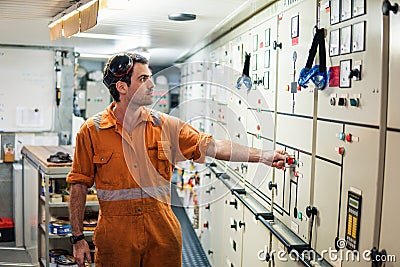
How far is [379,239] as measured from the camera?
196cm

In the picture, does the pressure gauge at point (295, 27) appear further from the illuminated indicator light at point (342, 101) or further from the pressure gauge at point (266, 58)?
the illuminated indicator light at point (342, 101)

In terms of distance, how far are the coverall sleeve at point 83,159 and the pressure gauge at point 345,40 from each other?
1480 mm

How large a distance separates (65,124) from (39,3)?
3.35 m

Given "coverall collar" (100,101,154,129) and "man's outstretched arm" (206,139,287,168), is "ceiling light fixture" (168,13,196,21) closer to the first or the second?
"coverall collar" (100,101,154,129)

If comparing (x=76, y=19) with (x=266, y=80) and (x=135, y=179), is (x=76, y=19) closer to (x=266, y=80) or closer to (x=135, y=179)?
(x=266, y=80)

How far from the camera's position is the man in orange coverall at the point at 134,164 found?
2.79m

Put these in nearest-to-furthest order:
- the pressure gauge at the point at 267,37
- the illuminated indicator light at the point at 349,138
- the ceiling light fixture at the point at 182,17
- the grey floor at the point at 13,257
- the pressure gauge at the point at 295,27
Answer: the illuminated indicator light at the point at 349,138
the pressure gauge at the point at 295,27
the pressure gauge at the point at 267,37
the ceiling light fixture at the point at 182,17
the grey floor at the point at 13,257

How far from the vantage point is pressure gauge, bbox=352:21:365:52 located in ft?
6.90

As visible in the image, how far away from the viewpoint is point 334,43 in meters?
2.39
